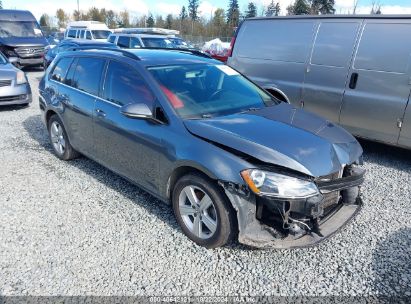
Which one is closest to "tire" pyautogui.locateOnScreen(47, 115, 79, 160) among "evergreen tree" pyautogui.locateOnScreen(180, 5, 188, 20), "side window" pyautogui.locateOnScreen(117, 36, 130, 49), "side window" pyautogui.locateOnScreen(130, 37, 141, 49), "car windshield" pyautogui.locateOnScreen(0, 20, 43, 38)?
"side window" pyautogui.locateOnScreen(130, 37, 141, 49)

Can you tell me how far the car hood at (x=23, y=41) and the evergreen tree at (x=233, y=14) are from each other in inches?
2110

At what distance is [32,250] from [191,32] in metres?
64.2

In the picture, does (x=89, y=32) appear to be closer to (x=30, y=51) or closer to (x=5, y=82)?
(x=30, y=51)

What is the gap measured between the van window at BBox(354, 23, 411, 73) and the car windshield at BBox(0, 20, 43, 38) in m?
15.8

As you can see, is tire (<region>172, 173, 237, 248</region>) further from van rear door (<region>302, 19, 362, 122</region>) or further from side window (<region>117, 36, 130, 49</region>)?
side window (<region>117, 36, 130, 49</region>)

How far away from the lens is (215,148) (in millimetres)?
2959

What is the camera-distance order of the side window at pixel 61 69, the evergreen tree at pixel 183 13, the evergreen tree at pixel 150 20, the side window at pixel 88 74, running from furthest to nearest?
the evergreen tree at pixel 183 13 → the evergreen tree at pixel 150 20 → the side window at pixel 61 69 → the side window at pixel 88 74

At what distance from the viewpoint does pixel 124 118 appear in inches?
148

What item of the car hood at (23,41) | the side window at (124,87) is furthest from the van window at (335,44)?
the car hood at (23,41)

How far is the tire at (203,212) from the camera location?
292cm

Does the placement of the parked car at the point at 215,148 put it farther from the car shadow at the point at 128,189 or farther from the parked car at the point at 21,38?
the parked car at the point at 21,38

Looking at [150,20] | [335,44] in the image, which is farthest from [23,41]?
[150,20]

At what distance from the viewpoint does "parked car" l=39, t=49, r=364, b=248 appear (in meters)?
2.81

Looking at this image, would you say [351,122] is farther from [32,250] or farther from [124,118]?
[32,250]
